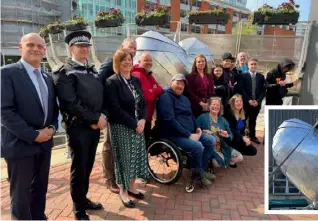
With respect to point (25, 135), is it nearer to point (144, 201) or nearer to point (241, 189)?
point (144, 201)

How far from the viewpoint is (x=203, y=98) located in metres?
4.25

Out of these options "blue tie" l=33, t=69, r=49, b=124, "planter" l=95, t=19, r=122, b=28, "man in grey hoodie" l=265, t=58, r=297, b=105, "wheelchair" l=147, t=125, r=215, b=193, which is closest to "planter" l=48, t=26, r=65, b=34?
"planter" l=95, t=19, r=122, b=28

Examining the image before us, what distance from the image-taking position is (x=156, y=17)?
361 inches

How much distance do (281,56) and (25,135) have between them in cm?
841

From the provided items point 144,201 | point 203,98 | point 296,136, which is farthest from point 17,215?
point 203,98

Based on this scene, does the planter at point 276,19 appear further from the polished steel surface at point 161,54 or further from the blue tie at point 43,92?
the blue tie at point 43,92

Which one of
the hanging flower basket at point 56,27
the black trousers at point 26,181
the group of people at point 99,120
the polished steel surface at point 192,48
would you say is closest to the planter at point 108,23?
the hanging flower basket at point 56,27

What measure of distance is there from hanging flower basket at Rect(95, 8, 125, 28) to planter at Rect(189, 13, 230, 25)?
2.46m

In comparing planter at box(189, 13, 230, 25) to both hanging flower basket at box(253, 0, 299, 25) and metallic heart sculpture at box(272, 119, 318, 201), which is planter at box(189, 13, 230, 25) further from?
metallic heart sculpture at box(272, 119, 318, 201)

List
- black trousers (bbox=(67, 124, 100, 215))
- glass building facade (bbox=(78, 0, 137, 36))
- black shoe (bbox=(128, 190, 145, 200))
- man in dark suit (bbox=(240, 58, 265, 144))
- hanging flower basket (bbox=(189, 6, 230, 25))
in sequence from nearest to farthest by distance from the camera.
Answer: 1. black trousers (bbox=(67, 124, 100, 215))
2. black shoe (bbox=(128, 190, 145, 200))
3. man in dark suit (bbox=(240, 58, 265, 144))
4. hanging flower basket (bbox=(189, 6, 230, 25))
5. glass building facade (bbox=(78, 0, 137, 36))

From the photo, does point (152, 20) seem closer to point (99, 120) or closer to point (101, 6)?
point (99, 120)

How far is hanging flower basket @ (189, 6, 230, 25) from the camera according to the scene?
9250 millimetres

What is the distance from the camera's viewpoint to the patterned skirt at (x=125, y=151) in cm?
300

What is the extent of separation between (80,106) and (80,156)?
475 millimetres
